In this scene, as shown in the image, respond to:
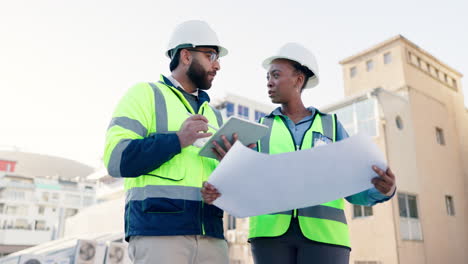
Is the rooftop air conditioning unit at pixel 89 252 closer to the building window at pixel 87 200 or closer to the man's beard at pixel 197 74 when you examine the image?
the man's beard at pixel 197 74

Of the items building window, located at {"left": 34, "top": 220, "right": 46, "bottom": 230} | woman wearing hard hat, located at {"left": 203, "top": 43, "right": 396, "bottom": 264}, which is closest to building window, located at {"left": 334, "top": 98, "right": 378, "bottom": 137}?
woman wearing hard hat, located at {"left": 203, "top": 43, "right": 396, "bottom": 264}

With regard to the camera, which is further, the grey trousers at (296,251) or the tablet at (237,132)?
the grey trousers at (296,251)

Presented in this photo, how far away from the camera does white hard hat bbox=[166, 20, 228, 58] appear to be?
7.32ft

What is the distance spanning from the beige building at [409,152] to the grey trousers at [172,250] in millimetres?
12813

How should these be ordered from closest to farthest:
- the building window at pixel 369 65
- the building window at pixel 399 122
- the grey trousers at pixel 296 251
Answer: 1. the grey trousers at pixel 296 251
2. the building window at pixel 399 122
3. the building window at pixel 369 65

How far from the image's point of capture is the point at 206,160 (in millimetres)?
2014

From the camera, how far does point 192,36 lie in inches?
88.0

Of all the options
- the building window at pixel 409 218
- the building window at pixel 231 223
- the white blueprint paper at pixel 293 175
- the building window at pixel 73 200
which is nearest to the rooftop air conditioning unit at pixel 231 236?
the building window at pixel 231 223

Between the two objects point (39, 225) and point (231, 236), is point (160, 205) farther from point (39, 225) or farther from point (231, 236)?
point (39, 225)

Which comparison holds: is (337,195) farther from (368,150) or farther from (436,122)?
(436,122)

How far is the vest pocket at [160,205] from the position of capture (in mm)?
1744

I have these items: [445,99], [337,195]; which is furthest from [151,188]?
[445,99]

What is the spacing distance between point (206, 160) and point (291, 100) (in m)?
0.87

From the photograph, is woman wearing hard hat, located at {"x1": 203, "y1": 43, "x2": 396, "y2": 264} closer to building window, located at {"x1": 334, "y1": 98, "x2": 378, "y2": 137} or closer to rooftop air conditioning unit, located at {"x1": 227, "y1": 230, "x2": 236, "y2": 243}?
building window, located at {"x1": 334, "y1": 98, "x2": 378, "y2": 137}
